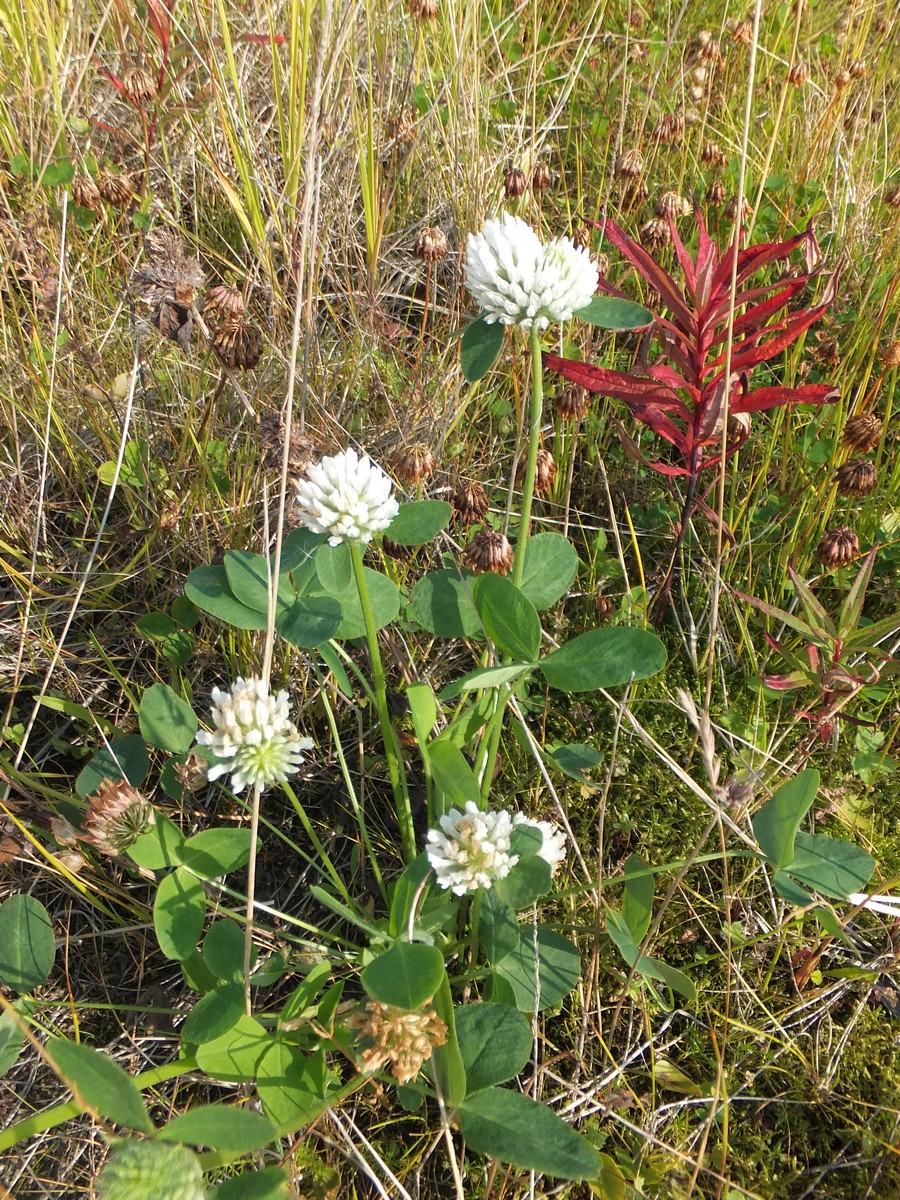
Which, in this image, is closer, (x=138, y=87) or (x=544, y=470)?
(x=544, y=470)

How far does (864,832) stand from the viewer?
4.43 feet

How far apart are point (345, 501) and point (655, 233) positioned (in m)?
1.02

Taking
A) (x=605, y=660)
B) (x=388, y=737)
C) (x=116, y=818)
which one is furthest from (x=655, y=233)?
(x=116, y=818)

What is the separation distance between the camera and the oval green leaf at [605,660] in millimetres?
1006

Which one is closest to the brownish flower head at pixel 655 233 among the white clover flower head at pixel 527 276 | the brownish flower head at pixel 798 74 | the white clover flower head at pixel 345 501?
the brownish flower head at pixel 798 74

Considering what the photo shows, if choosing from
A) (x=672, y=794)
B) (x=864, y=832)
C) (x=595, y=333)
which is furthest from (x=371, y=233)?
(x=864, y=832)

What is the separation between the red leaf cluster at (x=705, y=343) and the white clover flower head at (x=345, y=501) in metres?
0.38

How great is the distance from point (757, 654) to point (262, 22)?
1.87 metres

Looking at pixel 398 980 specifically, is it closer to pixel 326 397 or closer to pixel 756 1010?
pixel 756 1010

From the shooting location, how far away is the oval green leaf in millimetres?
1006

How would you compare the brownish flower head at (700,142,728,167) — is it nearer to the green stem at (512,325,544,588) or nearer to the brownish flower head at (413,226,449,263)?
the brownish flower head at (413,226,449,263)

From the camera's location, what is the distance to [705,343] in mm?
1323

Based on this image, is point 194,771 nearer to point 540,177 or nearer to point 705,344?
point 705,344

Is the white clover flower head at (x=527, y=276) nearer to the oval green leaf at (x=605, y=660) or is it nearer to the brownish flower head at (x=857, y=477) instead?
the oval green leaf at (x=605, y=660)
